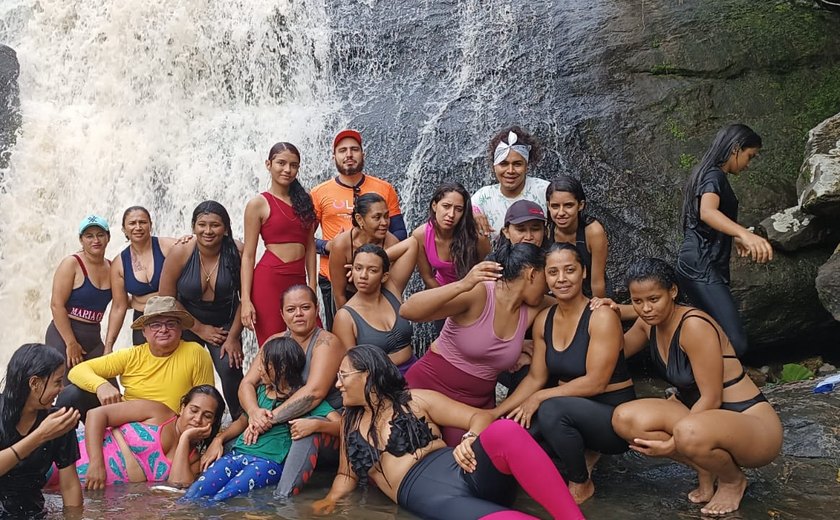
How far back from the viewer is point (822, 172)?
7.25 m

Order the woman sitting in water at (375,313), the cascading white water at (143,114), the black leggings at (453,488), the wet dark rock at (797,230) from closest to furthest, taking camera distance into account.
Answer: the black leggings at (453,488) < the woman sitting in water at (375,313) < the wet dark rock at (797,230) < the cascading white water at (143,114)

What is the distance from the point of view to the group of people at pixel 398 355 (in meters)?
4.15

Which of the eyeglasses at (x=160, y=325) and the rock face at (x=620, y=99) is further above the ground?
the rock face at (x=620, y=99)

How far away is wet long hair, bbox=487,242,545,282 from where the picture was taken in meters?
4.67

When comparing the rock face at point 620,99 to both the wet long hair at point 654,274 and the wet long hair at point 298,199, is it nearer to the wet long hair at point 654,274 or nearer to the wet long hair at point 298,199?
the wet long hair at point 298,199

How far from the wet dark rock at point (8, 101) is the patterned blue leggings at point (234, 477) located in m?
6.75

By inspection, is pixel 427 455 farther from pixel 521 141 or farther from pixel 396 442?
pixel 521 141

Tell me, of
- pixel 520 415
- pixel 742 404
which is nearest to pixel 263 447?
pixel 520 415

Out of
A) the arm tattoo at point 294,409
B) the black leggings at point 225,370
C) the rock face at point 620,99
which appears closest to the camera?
the arm tattoo at point 294,409

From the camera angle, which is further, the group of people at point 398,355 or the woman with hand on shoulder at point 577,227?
the woman with hand on shoulder at point 577,227

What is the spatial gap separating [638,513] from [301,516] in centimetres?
170

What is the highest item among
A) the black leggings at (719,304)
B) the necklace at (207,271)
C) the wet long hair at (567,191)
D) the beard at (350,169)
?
the beard at (350,169)

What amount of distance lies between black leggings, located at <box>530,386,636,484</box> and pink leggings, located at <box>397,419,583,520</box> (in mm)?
478

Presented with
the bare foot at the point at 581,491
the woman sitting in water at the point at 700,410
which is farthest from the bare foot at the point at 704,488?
the bare foot at the point at 581,491
